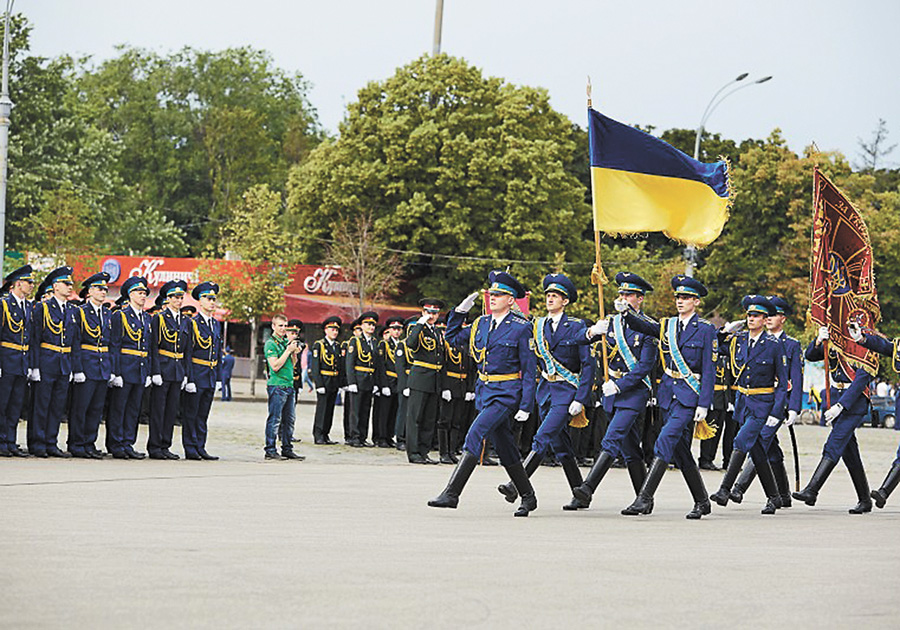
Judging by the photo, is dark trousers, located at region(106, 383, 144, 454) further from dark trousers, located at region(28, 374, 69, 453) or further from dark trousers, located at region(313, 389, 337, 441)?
dark trousers, located at region(313, 389, 337, 441)

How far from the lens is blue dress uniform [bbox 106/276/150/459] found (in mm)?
17375

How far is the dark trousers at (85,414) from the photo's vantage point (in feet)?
55.8

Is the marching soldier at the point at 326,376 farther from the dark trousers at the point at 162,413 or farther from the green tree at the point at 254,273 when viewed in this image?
the green tree at the point at 254,273

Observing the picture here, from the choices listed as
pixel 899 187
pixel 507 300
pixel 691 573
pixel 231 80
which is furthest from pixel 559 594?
pixel 231 80

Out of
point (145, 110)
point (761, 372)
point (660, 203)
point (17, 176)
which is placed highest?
point (145, 110)

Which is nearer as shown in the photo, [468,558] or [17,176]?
[468,558]

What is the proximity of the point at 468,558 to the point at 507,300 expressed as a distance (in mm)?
3943

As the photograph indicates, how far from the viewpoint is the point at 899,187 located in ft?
243

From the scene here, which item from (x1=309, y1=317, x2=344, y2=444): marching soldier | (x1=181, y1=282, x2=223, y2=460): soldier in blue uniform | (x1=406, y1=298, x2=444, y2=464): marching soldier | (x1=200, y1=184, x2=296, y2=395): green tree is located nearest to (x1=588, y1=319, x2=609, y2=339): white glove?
(x1=181, y1=282, x2=223, y2=460): soldier in blue uniform

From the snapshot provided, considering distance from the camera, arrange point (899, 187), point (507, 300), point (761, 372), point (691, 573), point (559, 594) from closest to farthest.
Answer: point (559, 594), point (691, 573), point (507, 300), point (761, 372), point (899, 187)

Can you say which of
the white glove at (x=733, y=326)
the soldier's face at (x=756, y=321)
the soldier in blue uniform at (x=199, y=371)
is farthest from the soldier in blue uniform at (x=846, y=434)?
the soldier in blue uniform at (x=199, y=371)

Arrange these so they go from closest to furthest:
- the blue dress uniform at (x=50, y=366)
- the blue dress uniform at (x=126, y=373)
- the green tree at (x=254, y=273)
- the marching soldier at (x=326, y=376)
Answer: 1. the blue dress uniform at (x=50, y=366)
2. the blue dress uniform at (x=126, y=373)
3. the marching soldier at (x=326, y=376)
4. the green tree at (x=254, y=273)

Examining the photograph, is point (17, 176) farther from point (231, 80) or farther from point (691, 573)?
point (691, 573)

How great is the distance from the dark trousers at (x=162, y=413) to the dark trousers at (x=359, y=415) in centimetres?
583
